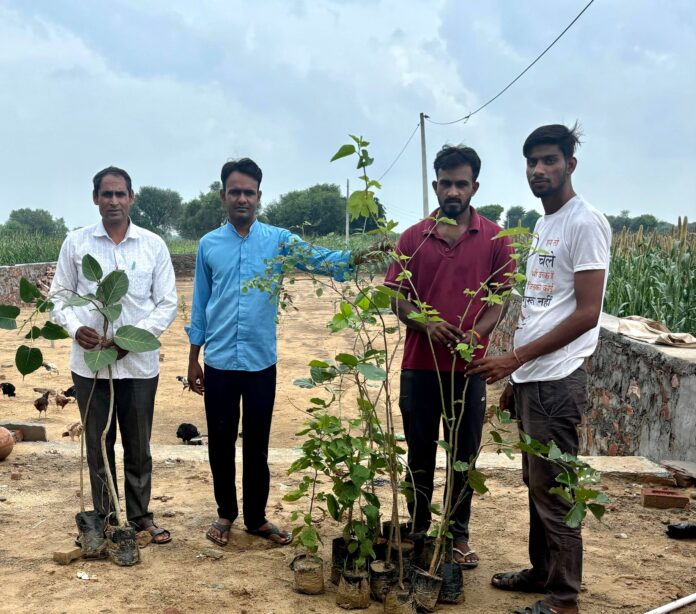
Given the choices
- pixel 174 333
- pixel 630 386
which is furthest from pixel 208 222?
pixel 630 386

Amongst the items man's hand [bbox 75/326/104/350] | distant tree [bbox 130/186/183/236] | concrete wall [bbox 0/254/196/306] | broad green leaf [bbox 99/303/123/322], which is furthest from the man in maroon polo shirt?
distant tree [bbox 130/186/183/236]

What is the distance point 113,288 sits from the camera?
11.8ft

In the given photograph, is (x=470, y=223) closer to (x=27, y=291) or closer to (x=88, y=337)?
(x=88, y=337)

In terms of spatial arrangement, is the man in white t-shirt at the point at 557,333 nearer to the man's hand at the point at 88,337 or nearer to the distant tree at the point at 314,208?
the man's hand at the point at 88,337

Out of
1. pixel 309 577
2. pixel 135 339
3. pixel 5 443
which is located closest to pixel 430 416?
pixel 309 577

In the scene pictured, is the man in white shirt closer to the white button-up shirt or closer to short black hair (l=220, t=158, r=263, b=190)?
the white button-up shirt

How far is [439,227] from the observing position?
→ 11.7ft

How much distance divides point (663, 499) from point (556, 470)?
1.83 m

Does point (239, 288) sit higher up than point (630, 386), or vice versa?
point (239, 288)

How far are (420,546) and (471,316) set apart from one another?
3.39 ft

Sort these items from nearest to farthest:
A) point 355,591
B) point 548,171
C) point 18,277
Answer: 1. point 548,171
2. point 355,591
3. point 18,277

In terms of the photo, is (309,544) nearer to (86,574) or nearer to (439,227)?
(86,574)

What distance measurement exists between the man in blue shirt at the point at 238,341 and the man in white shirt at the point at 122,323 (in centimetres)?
26

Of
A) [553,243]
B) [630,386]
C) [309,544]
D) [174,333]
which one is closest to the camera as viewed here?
[553,243]
